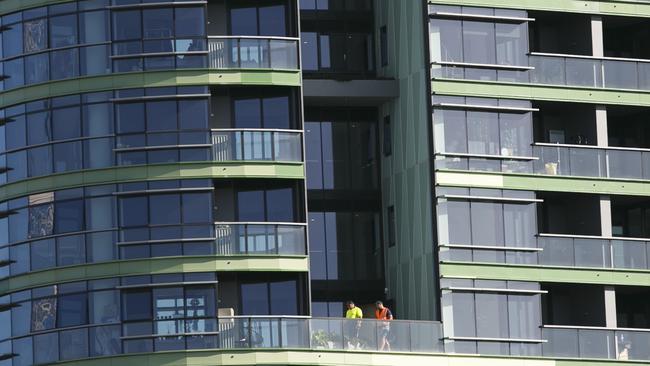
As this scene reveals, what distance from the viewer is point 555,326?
280ft

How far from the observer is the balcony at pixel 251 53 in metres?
84.8

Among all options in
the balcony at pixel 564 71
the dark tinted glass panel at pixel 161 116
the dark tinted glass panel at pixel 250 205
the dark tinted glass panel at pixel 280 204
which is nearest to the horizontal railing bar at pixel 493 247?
the dark tinted glass panel at pixel 280 204

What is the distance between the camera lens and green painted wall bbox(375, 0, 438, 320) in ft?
280

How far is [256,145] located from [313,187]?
5.12 meters

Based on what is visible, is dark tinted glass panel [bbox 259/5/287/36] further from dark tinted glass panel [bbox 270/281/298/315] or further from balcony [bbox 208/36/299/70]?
dark tinted glass panel [bbox 270/281/298/315]

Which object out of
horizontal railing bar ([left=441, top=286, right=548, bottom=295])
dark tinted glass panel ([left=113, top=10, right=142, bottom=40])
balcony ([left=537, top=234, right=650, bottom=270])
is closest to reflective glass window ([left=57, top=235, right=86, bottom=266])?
dark tinted glass panel ([left=113, top=10, right=142, bottom=40])

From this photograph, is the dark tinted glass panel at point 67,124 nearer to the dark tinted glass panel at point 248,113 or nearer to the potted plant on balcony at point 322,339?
the dark tinted glass panel at point 248,113

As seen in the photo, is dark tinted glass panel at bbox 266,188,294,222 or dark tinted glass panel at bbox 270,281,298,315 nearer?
dark tinted glass panel at bbox 270,281,298,315

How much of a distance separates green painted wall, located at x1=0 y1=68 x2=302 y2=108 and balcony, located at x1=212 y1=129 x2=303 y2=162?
1.65m

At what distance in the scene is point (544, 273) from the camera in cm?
8575

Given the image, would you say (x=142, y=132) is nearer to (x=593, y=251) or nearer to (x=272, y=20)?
(x=272, y=20)

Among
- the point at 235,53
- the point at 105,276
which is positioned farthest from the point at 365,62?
the point at 105,276

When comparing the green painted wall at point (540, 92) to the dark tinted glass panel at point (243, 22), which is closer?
the green painted wall at point (540, 92)

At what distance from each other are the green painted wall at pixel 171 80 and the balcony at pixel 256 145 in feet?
5.40
